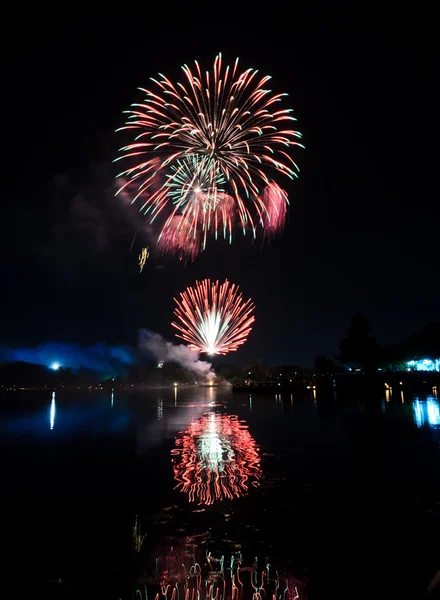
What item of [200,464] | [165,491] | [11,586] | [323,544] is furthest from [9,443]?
[323,544]

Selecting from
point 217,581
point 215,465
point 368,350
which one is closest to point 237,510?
point 217,581

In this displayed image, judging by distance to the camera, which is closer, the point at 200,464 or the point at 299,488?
the point at 299,488

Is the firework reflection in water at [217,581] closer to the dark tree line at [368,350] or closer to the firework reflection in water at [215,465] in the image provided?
the firework reflection in water at [215,465]

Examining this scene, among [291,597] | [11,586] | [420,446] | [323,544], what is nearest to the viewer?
[291,597]

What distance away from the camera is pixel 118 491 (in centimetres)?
1461

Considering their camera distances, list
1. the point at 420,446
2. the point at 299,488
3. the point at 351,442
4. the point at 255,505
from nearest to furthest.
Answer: the point at 255,505 → the point at 299,488 → the point at 420,446 → the point at 351,442

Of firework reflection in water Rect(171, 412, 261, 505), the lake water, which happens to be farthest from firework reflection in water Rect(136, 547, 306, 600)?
firework reflection in water Rect(171, 412, 261, 505)

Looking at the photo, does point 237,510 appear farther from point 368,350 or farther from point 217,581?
point 368,350

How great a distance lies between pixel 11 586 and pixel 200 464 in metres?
10.9

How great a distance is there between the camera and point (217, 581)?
Result: 775 cm

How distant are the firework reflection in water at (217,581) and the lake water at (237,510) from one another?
1.04 ft

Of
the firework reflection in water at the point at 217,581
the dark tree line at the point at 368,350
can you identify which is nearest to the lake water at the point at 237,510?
the firework reflection in water at the point at 217,581

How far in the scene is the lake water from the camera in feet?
27.3

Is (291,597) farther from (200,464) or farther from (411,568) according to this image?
(200,464)
